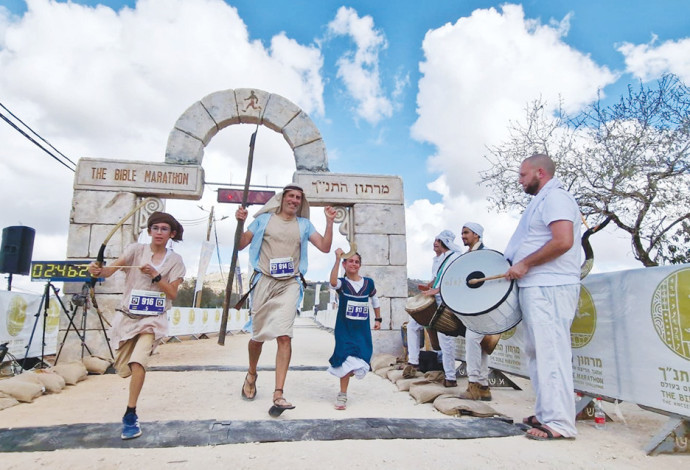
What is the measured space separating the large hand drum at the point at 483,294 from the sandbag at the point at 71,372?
15.1 ft

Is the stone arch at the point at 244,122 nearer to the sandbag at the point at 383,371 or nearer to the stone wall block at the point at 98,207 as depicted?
the stone wall block at the point at 98,207

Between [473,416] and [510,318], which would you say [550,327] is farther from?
[473,416]

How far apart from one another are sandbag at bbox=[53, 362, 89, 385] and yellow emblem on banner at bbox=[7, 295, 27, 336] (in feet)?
9.38

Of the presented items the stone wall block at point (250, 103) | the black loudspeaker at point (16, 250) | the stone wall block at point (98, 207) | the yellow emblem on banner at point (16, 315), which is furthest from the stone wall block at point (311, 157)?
the yellow emblem on banner at point (16, 315)

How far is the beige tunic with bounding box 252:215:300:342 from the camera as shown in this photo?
383 centimetres

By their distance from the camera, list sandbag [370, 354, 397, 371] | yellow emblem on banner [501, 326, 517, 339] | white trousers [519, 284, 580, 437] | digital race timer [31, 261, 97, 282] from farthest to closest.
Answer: sandbag [370, 354, 397, 371], digital race timer [31, 261, 97, 282], yellow emblem on banner [501, 326, 517, 339], white trousers [519, 284, 580, 437]

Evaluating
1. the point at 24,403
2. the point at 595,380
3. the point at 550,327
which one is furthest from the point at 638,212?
the point at 24,403

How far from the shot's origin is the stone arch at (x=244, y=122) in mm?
7691

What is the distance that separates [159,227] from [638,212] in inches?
458

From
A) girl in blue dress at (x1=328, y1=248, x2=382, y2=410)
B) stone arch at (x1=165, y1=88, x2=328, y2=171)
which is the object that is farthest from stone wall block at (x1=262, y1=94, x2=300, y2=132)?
girl in blue dress at (x1=328, y1=248, x2=382, y2=410)

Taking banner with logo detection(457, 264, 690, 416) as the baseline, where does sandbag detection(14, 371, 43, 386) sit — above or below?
below

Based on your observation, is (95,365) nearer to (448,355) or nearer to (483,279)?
(448,355)

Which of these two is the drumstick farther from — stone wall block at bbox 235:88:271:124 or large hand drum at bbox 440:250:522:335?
stone wall block at bbox 235:88:271:124

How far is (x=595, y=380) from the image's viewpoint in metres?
3.50
